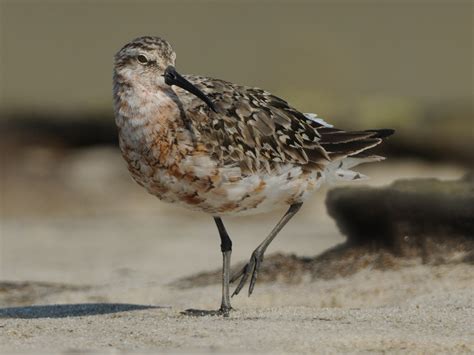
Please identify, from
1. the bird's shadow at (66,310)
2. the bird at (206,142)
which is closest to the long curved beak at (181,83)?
the bird at (206,142)

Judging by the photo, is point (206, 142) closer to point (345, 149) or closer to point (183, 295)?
point (345, 149)

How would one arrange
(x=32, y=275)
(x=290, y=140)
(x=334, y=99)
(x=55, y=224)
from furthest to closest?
(x=334, y=99), (x=55, y=224), (x=32, y=275), (x=290, y=140)

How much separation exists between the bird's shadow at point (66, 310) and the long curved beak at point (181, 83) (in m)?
2.12

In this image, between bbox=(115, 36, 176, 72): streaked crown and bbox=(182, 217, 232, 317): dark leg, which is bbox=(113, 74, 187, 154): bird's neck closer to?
bbox=(115, 36, 176, 72): streaked crown

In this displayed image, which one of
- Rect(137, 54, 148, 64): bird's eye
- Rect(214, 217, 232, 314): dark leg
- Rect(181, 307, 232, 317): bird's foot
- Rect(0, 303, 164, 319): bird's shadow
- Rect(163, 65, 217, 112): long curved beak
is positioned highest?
Rect(137, 54, 148, 64): bird's eye

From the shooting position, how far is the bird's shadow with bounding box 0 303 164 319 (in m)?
9.20

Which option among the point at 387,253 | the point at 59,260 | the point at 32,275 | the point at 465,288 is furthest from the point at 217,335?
the point at 59,260

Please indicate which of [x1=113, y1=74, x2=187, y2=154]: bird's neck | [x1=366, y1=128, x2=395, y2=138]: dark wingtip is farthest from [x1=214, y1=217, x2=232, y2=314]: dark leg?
[x1=366, y1=128, x2=395, y2=138]: dark wingtip

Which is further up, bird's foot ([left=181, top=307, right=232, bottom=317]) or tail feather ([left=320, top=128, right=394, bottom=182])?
A: tail feather ([left=320, top=128, right=394, bottom=182])

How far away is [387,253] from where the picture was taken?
1072 centimetres

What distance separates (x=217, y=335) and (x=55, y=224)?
1032 cm

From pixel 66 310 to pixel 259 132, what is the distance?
2.47 m

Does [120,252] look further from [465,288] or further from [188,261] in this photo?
[465,288]

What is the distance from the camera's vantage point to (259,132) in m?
8.89
